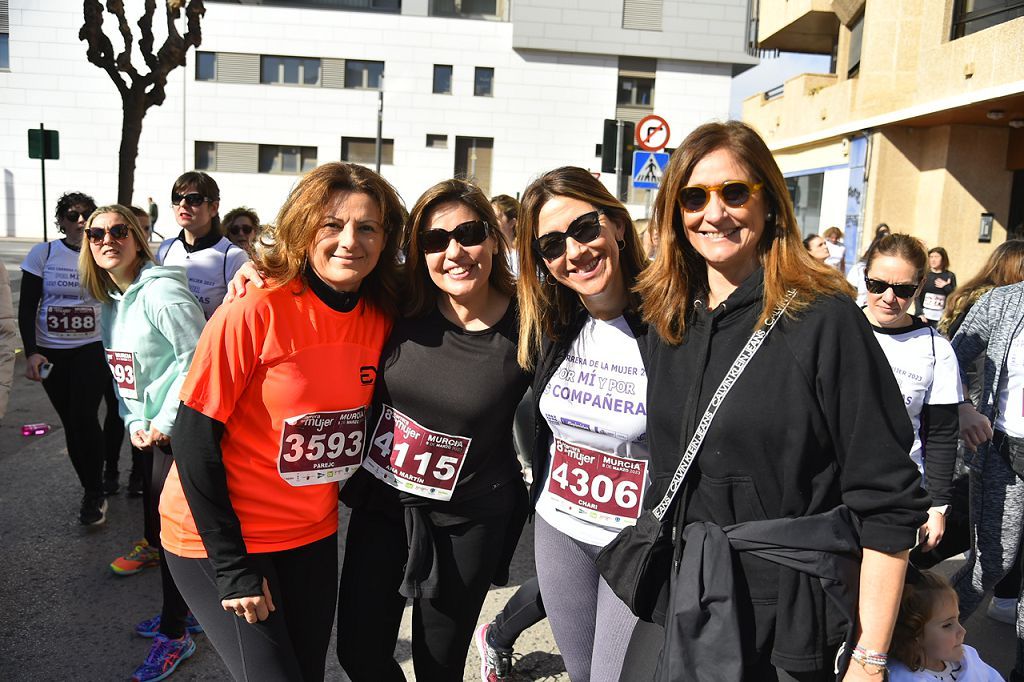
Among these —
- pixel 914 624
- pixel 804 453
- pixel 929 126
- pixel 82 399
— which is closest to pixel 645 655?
pixel 804 453

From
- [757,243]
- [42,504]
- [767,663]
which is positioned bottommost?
[42,504]

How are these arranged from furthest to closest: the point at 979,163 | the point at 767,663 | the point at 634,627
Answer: the point at 979,163
the point at 634,627
the point at 767,663

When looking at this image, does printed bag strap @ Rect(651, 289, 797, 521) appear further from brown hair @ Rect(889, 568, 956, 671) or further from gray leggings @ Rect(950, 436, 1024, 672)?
gray leggings @ Rect(950, 436, 1024, 672)

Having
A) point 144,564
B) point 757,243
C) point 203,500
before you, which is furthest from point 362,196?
point 144,564

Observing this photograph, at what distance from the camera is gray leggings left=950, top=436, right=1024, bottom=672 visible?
3430mm

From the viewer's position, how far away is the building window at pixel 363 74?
3350cm

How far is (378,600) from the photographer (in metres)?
2.54

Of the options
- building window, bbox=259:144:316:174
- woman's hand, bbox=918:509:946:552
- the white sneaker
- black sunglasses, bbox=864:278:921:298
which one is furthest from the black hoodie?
building window, bbox=259:144:316:174

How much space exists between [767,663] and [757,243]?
980 millimetres

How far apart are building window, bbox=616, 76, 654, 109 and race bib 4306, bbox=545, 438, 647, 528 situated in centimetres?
3441

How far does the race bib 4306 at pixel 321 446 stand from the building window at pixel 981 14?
13.9m

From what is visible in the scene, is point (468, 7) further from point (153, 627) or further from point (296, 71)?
point (153, 627)

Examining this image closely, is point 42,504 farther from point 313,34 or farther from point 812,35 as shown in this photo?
point 313,34

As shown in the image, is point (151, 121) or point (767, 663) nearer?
point (767, 663)
